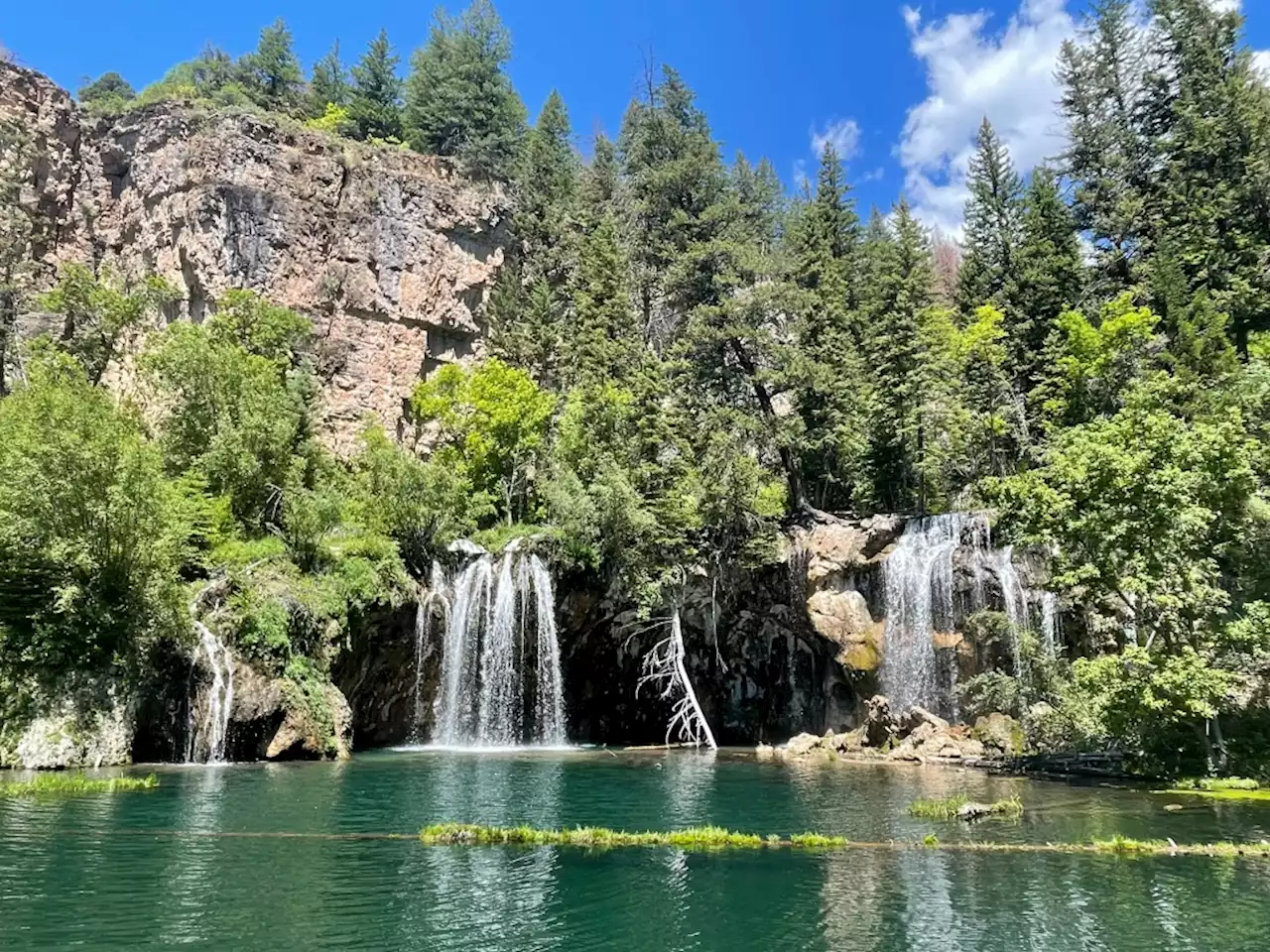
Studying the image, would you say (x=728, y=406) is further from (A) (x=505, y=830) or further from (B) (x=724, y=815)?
(A) (x=505, y=830)

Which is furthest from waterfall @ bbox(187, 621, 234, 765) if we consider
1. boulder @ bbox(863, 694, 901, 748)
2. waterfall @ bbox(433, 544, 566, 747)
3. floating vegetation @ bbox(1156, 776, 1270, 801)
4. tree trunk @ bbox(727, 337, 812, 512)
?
floating vegetation @ bbox(1156, 776, 1270, 801)

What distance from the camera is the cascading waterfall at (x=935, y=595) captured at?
30766 mm

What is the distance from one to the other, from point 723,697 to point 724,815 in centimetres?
2086

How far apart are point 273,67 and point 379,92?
23.1ft

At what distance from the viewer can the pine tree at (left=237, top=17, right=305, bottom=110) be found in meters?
61.0

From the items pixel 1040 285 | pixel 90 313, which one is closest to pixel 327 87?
pixel 90 313

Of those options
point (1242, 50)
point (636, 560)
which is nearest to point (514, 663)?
point (636, 560)

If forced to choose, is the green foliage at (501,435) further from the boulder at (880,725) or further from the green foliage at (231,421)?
the boulder at (880,725)

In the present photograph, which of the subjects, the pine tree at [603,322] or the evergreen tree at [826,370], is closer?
the evergreen tree at [826,370]

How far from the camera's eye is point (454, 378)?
155 feet

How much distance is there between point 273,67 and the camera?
6109cm

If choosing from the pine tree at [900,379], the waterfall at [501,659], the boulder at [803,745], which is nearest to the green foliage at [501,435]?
the waterfall at [501,659]

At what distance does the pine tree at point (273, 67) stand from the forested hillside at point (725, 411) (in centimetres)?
151

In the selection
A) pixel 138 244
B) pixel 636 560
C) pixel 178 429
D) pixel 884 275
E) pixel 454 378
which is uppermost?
pixel 138 244
